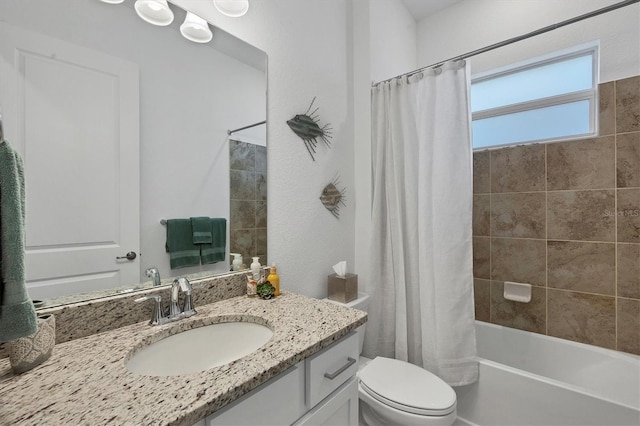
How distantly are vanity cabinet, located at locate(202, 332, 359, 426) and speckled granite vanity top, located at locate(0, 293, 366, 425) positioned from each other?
0.14 feet

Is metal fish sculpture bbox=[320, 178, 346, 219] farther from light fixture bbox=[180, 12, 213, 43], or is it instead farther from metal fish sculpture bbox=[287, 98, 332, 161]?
light fixture bbox=[180, 12, 213, 43]

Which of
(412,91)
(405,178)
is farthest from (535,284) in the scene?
(412,91)

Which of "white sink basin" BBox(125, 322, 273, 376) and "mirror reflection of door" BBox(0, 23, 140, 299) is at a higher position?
"mirror reflection of door" BBox(0, 23, 140, 299)

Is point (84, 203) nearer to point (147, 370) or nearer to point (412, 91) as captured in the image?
point (147, 370)

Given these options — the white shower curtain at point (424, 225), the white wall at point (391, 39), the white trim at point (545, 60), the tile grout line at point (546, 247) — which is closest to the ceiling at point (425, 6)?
the white wall at point (391, 39)

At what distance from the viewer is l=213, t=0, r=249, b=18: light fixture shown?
1.19 metres

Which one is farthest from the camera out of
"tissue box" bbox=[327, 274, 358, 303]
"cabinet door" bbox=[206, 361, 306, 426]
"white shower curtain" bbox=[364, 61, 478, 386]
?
"tissue box" bbox=[327, 274, 358, 303]

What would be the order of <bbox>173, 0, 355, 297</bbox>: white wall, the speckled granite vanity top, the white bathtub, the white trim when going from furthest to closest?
the white trim < <bbox>173, 0, 355, 297</bbox>: white wall < the white bathtub < the speckled granite vanity top

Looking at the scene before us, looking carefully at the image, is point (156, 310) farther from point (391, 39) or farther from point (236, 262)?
point (391, 39)

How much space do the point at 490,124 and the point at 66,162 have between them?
2.69m

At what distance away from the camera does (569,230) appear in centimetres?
187

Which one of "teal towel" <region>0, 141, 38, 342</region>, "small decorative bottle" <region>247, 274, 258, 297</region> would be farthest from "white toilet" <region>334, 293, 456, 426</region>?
"teal towel" <region>0, 141, 38, 342</region>

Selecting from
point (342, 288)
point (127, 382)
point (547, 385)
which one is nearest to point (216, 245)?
point (127, 382)

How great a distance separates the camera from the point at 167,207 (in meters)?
1.09
